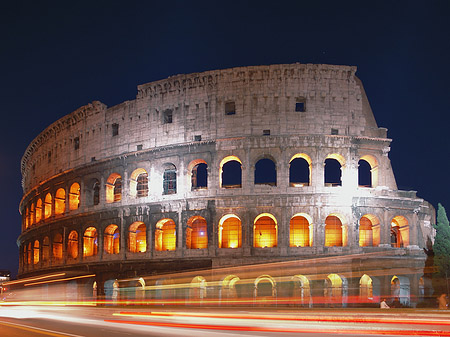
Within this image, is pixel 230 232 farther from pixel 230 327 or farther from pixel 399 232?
pixel 230 327

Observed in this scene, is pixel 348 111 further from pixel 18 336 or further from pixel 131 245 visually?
pixel 18 336

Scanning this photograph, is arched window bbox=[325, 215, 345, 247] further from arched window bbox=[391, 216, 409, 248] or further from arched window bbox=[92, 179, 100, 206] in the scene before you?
arched window bbox=[92, 179, 100, 206]

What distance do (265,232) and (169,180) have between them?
7.31 meters

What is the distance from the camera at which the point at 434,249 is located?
3048 centimetres

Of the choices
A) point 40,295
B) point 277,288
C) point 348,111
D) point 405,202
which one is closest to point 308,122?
point 348,111

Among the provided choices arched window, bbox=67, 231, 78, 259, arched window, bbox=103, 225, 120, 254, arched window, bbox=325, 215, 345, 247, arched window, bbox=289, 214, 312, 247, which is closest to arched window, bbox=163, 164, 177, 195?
arched window, bbox=103, 225, 120, 254

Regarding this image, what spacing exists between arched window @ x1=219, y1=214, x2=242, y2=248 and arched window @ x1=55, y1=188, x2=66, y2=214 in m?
15.6

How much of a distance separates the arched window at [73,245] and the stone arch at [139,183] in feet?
23.7

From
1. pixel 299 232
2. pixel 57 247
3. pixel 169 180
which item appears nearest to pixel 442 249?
pixel 299 232

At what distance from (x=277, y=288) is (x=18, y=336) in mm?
18567

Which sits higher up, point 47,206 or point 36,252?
point 47,206

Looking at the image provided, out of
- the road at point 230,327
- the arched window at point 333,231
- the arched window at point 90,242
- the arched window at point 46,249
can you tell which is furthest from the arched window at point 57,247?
the road at point 230,327

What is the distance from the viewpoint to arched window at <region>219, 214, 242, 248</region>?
33000 millimetres

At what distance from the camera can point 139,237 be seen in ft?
121
